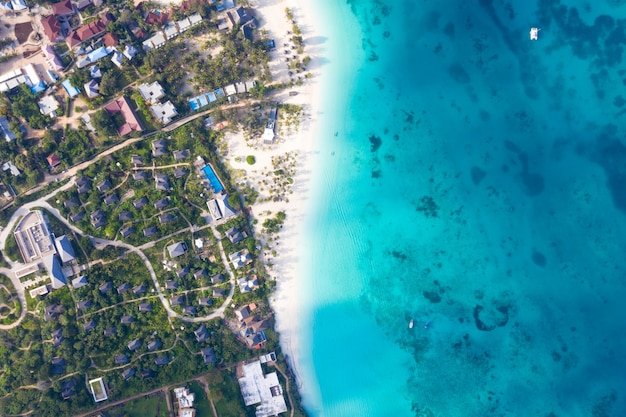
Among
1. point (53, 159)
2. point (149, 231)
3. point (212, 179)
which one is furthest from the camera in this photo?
point (212, 179)

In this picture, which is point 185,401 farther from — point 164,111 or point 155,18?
point 155,18

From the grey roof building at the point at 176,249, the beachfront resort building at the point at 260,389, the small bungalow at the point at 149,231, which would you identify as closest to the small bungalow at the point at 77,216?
the small bungalow at the point at 149,231

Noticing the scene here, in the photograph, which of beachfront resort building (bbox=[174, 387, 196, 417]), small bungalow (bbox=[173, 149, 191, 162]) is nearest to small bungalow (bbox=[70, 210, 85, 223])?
small bungalow (bbox=[173, 149, 191, 162])

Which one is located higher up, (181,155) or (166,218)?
(181,155)

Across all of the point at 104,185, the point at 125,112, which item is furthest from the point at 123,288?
the point at 125,112

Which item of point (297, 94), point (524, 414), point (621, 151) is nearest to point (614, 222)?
point (621, 151)

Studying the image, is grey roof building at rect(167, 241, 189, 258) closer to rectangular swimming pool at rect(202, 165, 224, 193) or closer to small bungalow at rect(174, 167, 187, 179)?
rectangular swimming pool at rect(202, 165, 224, 193)
